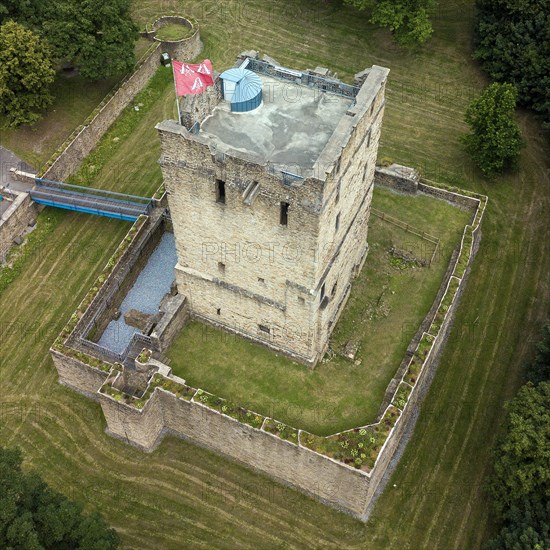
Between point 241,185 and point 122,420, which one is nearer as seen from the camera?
point 241,185

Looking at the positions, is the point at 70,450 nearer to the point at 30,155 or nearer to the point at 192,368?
the point at 192,368

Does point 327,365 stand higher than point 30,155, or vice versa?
point 30,155

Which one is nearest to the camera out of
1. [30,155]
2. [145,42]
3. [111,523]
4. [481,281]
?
[111,523]

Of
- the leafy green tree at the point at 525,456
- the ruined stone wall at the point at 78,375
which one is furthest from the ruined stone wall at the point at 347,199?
the ruined stone wall at the point at 78,375

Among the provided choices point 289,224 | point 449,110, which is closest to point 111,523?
point 289,224

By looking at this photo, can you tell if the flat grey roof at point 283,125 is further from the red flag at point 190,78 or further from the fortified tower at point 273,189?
the red flag at point 190,78

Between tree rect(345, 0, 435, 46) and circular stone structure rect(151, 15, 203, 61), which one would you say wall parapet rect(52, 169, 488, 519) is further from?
circular stone structure rect(151, 15, 203, 61)
